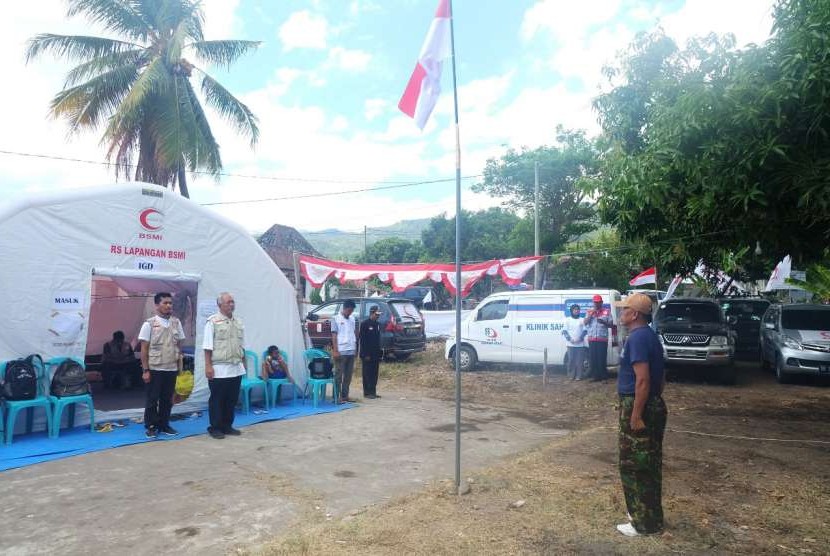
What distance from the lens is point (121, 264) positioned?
7949mm

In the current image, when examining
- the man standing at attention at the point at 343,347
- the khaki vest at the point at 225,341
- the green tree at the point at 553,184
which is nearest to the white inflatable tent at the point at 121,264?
the man standing at attention at the point at 343,347

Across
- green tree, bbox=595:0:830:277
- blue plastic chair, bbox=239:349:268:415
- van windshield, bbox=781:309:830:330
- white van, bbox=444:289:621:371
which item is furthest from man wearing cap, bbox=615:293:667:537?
van windshield, bbox=781:309:830:330

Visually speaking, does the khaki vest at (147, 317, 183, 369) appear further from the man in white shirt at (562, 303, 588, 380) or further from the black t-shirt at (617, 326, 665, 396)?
the man in white shirt at (562, 303, 588, 380)

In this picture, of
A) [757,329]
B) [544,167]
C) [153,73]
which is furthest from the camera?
[544,167]

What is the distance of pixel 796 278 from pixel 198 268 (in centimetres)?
1844

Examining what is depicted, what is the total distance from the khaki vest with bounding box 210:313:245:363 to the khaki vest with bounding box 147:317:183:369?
0.53m

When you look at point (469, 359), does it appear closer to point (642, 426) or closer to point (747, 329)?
point (747, 329)

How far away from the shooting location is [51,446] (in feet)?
21.5

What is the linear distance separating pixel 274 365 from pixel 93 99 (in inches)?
386

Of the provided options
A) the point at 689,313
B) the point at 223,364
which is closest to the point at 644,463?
the point at 223,364

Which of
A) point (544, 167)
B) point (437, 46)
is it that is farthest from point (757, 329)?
point (437, 46)

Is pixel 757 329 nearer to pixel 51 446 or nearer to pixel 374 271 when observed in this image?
pixel 374 271

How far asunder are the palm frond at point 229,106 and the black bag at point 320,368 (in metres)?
9.12

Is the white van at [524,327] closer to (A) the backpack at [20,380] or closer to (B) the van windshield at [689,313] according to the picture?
(B) the van windshield at [689,313]
